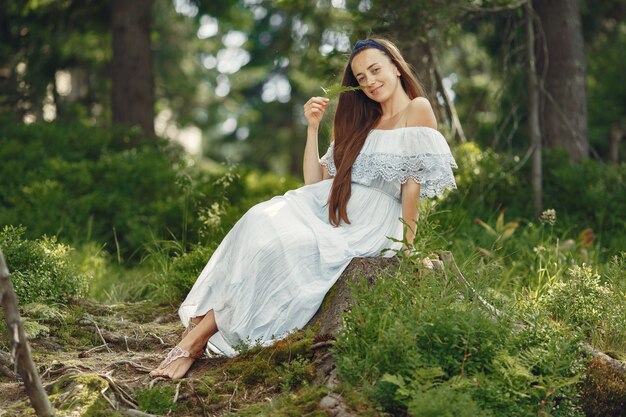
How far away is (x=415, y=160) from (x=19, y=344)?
2434 mm

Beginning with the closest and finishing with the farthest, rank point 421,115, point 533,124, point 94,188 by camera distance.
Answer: point 421,115 < point 533,124 < point 94,188

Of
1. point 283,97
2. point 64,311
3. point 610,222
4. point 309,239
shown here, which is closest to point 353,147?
point 309,239

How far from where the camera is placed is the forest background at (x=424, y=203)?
4312 mm

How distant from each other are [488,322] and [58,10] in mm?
9407

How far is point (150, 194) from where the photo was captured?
29.5ft

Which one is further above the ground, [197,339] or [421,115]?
[421,115]

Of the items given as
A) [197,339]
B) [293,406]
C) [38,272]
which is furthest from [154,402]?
[38,272]

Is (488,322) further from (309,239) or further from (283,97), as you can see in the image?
(283,97)

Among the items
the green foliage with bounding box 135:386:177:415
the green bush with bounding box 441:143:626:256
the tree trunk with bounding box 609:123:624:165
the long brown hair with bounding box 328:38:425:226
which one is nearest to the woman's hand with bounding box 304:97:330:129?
the long brown hair with bounding box 328:38:425:226

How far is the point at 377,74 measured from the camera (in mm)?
5105

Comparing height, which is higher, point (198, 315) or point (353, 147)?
point (353, 147)

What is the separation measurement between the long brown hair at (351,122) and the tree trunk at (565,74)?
14.3 ft

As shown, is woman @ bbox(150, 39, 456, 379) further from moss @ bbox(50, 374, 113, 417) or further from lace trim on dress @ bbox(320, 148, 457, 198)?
moss @ bbox(50, 374, 113, 417)

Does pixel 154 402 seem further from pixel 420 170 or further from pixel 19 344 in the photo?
pixel 420 170
